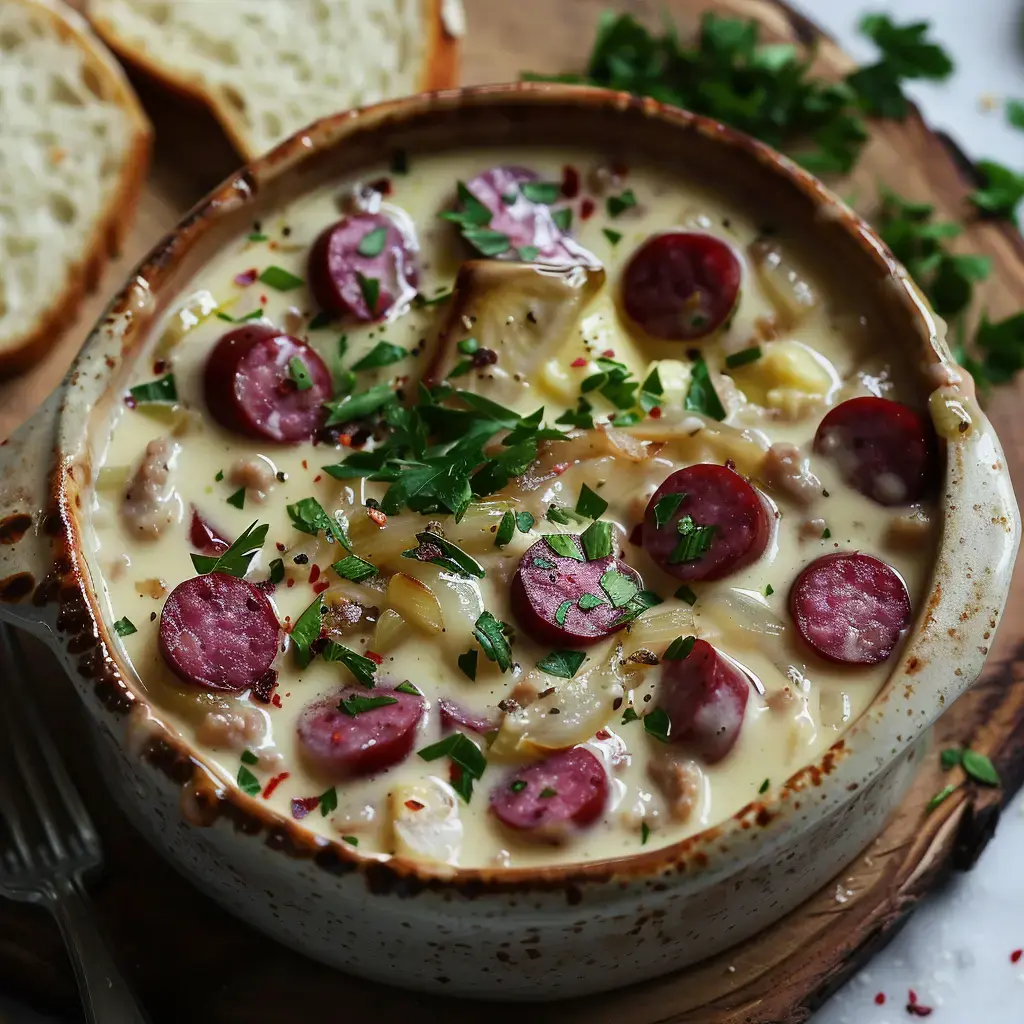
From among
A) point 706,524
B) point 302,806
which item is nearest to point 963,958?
point 706,524

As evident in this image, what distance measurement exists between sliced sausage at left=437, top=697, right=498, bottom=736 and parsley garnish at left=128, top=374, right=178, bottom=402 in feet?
→ 2.97

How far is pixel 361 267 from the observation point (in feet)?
9.53

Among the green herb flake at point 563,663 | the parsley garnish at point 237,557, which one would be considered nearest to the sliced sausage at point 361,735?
the green herb flake at point 563,663

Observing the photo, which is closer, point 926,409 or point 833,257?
point 926,409

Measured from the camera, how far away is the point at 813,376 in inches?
110

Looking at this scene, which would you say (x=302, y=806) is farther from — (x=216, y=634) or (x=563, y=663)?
(x=563, y=663)

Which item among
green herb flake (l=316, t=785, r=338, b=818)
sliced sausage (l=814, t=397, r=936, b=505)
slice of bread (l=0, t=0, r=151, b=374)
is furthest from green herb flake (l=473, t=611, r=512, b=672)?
slice of bread (l=0, t=0, r=151, b=374)

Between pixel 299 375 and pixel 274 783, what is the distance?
87 centimetres

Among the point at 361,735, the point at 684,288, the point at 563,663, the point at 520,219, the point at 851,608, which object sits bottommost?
the point at 361,735

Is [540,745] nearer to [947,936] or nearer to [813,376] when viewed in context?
[813,376]

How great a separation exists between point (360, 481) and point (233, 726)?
58 cm

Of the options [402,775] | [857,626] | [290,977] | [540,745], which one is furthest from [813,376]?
[290,977]

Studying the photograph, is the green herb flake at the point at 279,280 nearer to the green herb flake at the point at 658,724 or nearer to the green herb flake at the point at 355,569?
the green herb flake at the point at 355,569

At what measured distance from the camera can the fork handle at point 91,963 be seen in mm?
2498
